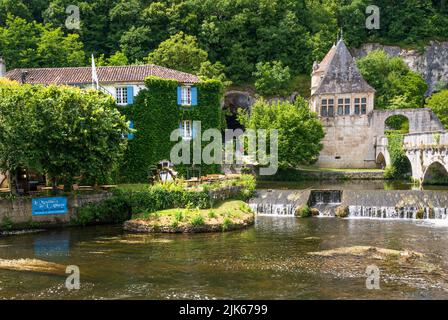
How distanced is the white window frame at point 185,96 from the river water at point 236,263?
14208mm

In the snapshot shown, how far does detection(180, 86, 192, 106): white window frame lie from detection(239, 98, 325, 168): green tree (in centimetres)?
1446

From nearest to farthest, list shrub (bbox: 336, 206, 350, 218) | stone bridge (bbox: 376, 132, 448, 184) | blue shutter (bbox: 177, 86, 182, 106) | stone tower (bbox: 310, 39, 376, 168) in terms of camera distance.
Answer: shrub (bbox: 336, 206, 350, 218) < blue shutter (bbox: 177, 86, 182, 106) < stone bridge (bbox: 376, 132, 448, 184) < stone tower (bbox: 310, 39, 376, 168)

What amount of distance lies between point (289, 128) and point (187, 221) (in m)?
27.2

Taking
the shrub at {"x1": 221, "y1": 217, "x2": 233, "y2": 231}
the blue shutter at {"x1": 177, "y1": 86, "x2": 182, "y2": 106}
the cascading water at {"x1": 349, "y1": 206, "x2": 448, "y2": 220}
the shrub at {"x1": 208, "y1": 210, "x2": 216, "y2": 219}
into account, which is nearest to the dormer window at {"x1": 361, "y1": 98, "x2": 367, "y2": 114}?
the cascading water at {"x1": 349, "y1": 206, "x2": 448, "y2": 220}

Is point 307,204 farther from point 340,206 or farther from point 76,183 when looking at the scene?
point 76,183

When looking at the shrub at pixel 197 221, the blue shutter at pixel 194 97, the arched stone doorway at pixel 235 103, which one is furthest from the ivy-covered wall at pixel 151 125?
the arched stone doorway at pixel 235 103

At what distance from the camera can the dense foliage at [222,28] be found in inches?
3118

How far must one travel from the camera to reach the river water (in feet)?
67.9

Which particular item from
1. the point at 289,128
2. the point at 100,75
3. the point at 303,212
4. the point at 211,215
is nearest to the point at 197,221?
the point at 211,215

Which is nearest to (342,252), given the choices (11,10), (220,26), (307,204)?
(307,204)

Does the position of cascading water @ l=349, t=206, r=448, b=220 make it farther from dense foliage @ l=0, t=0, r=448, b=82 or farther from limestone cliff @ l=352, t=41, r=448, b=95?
limestone cliff @ l=352, t=41, r=448, b=95

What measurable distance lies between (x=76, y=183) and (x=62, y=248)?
1048 cm

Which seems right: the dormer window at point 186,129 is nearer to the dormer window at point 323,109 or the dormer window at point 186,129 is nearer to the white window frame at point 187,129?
the white window frame at point 187,129
